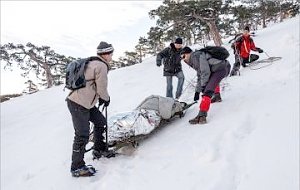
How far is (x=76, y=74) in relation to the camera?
523cm

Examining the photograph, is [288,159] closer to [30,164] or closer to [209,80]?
[209,80]

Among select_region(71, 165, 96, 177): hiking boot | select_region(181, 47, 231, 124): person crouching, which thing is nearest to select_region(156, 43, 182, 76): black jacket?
select_region(181, 47, 231, 124): person crouching

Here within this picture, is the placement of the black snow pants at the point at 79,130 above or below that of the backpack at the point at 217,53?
below

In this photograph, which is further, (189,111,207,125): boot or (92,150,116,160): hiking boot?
(189,111,207,125): boot

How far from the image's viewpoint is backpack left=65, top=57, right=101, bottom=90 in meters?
5.22

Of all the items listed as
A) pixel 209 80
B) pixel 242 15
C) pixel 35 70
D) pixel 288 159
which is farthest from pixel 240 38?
pixel 35 70

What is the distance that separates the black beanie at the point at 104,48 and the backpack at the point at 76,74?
17 centimetres

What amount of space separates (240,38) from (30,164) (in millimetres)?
7200

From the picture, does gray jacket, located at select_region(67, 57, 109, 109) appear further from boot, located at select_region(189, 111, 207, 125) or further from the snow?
boot, located at select_region(189, 111, 207, 125)

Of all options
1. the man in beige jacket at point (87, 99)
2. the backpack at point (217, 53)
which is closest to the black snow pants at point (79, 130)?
the man in beige jacket at point (87, 99)

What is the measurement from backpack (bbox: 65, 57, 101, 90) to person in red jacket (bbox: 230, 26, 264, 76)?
6396 mm

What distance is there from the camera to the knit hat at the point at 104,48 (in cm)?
536

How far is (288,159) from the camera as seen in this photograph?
4.72 metres

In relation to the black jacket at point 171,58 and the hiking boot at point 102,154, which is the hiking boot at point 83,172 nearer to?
the hiking boot at point 102,154
